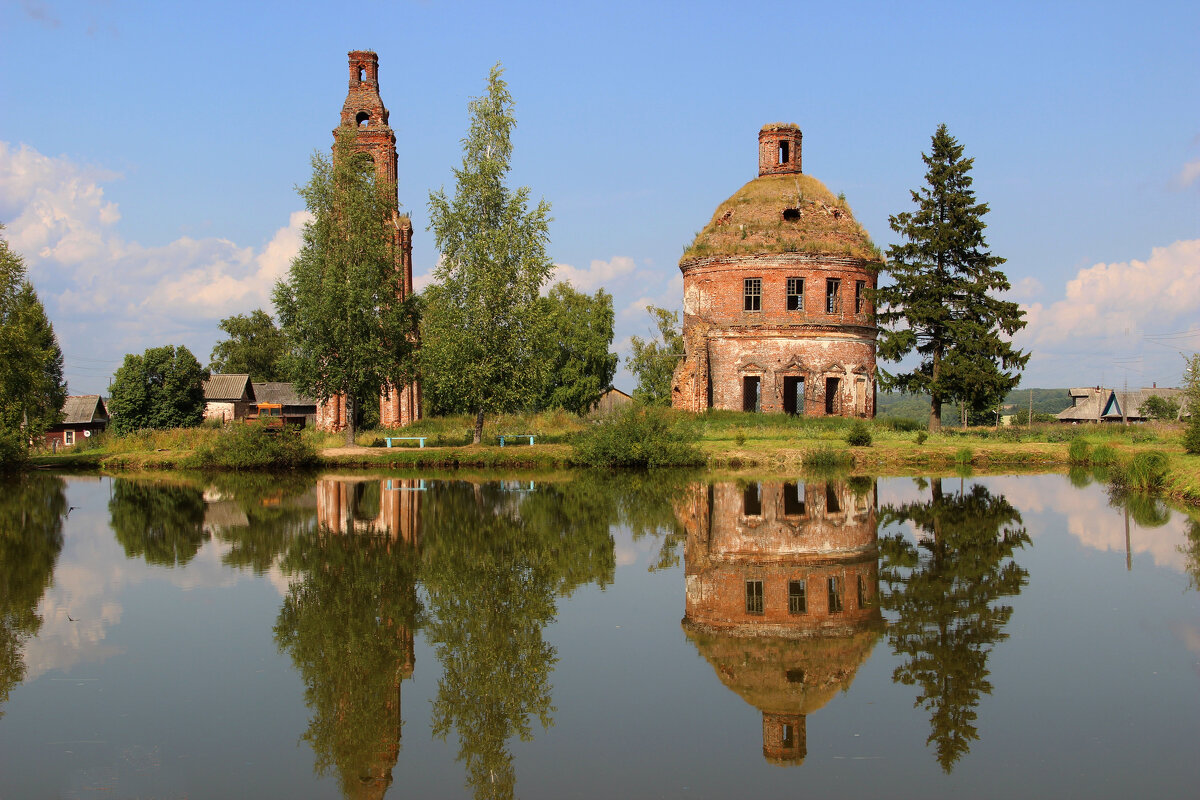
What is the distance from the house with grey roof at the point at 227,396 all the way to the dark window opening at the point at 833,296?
117 feet

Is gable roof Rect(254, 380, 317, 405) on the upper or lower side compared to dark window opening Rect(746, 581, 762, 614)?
upper

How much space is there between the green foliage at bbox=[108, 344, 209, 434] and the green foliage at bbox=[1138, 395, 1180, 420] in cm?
5398

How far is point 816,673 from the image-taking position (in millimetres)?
7797

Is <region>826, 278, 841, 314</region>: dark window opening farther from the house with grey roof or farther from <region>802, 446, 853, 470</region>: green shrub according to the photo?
the house with grey roof

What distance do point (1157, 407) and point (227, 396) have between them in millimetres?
58394

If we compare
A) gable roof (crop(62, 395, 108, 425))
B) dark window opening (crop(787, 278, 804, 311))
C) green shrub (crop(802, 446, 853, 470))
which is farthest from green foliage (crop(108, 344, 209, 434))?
green shrub (crop(802, 446, 853, 470))

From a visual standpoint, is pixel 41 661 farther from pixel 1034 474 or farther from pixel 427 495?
pixel 1034 474

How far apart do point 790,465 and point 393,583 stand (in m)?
18.7

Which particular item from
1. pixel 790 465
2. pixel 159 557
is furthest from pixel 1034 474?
pixel 159 557

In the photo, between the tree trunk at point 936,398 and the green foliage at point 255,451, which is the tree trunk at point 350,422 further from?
the tree trunk at point 936,398

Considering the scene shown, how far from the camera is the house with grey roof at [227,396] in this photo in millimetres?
56875

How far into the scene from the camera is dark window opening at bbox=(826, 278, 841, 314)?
40062 millimetres

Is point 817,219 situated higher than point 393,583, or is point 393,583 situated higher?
point 817,219

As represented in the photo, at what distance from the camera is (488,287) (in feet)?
101
